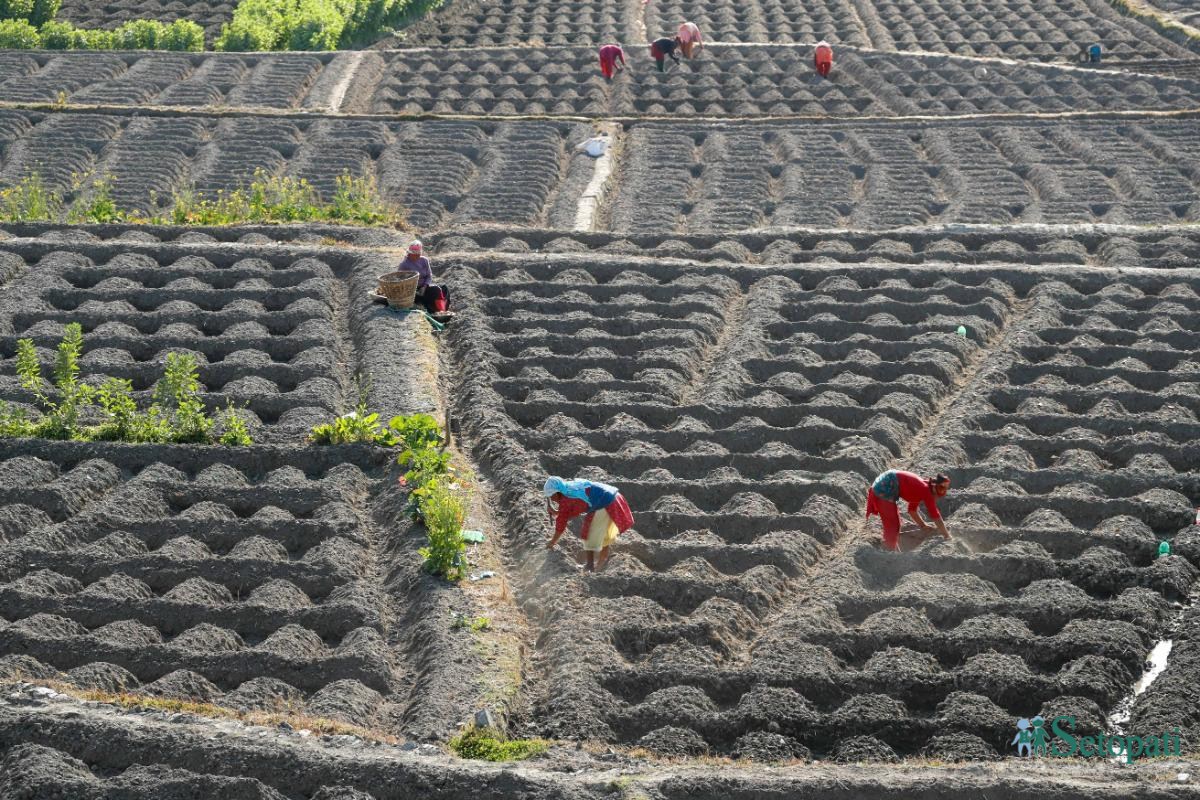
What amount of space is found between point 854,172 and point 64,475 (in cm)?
967

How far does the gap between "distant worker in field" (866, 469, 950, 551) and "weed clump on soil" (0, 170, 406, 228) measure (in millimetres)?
7006

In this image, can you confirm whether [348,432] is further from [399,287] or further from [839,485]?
[839,485]

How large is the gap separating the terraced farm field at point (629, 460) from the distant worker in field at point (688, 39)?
9.34 feet

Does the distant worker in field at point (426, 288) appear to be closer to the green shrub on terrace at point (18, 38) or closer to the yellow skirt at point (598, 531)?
the yellow skirt at point (598, 531)

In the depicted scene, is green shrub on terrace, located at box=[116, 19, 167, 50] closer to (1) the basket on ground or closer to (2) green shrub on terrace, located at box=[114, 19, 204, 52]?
(2) green shrub on terrace, located at box=[114, 19, 204, 52]

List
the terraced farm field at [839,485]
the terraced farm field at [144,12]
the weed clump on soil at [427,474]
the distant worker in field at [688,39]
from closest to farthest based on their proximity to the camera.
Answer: the terraced farm field at [839,485] < the weed clump on soil at [427,474] < the distant worker in field at [688,39] < the terraced farm field at [144,12]

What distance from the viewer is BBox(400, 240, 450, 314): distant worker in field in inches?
471

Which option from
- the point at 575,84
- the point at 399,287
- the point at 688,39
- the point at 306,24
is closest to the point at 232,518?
the point at 399,287

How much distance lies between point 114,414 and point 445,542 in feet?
9.79

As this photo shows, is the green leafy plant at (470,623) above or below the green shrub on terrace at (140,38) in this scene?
above

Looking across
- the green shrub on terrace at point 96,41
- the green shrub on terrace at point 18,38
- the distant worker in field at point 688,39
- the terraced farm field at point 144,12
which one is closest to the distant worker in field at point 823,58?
the distant worker in field at point 688,39

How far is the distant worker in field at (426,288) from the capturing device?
39.2 feet

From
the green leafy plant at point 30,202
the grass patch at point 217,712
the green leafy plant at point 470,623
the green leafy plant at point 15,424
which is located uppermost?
the grass patch at point 217,712

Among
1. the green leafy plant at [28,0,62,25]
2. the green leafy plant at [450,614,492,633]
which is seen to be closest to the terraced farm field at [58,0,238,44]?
the green leafy plant at [28,0,62,25]
